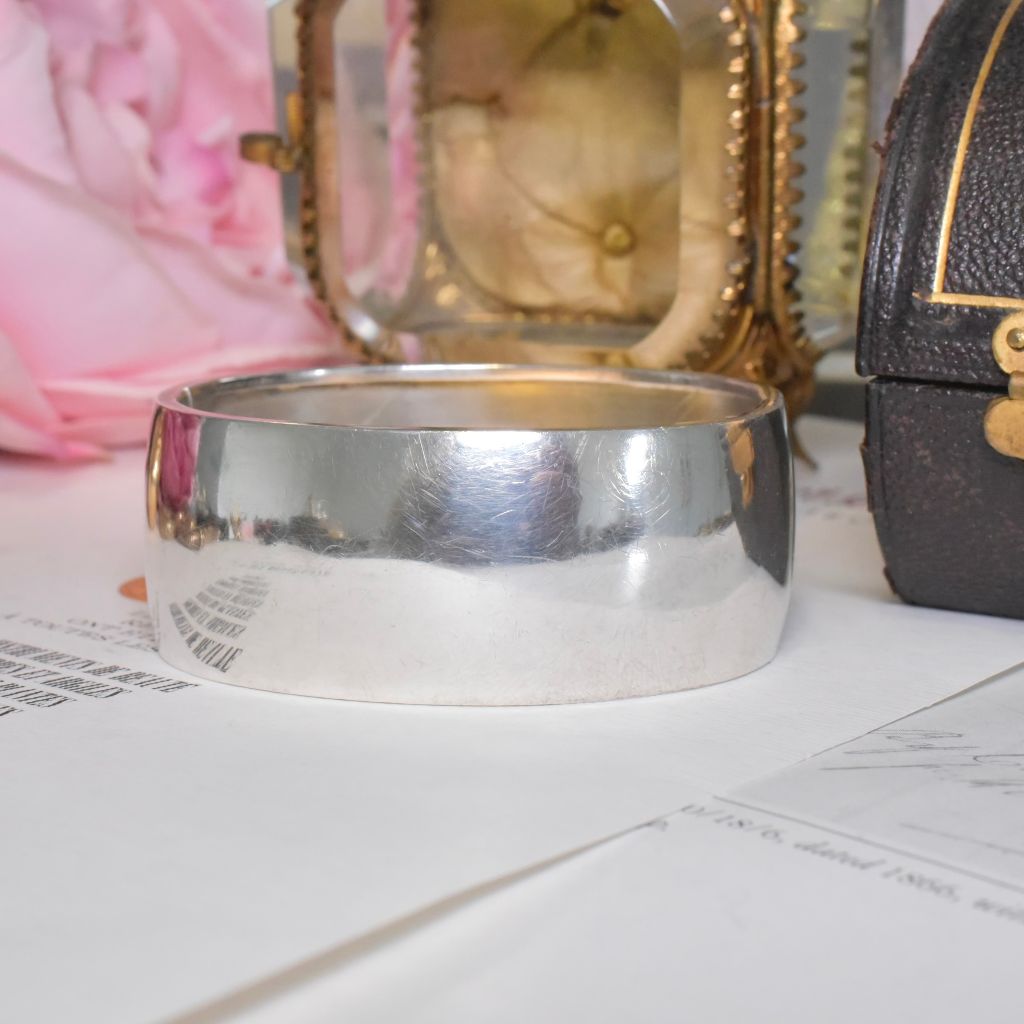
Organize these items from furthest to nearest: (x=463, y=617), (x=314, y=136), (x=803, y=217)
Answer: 1. (x=314, y=136)
2. (x=803, y=217)
3. (x=463, y=617)

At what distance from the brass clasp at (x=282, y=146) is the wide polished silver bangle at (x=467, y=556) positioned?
0.35m

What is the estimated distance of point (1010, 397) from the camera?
0.43 metres

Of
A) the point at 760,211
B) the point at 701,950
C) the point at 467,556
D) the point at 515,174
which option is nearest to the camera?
the point at 701,950

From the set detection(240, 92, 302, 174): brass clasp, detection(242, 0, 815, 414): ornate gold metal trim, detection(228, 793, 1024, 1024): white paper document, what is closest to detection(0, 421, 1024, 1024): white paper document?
detection(228, 793, 1024, 1024): white paper document

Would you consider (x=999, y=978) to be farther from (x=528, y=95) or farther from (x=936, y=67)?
(x=528, y=95)

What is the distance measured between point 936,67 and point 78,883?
13.4 inches

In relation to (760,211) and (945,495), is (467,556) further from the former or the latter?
(760,211)

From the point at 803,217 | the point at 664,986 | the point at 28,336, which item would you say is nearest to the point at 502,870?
the point at 664,986

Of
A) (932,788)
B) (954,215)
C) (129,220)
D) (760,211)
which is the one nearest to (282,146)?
(129,220)

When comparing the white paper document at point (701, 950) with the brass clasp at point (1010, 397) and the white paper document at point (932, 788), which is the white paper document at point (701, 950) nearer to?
the white paper document at point (932, 788)

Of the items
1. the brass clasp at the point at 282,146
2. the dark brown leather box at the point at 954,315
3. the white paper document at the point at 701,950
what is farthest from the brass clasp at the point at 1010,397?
the brass clasp at the point at 282,146

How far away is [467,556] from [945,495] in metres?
0.16

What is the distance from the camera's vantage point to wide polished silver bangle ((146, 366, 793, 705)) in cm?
37

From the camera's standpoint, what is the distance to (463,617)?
1.22 feet
